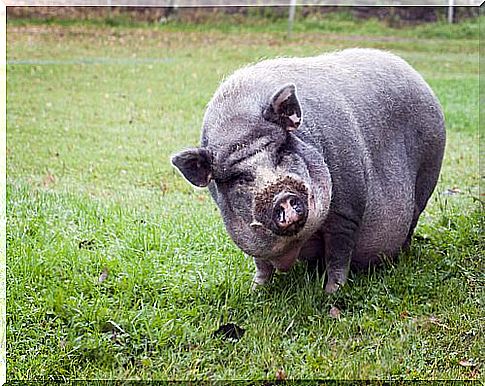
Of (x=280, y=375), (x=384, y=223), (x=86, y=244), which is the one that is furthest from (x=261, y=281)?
(x=86, y=244)

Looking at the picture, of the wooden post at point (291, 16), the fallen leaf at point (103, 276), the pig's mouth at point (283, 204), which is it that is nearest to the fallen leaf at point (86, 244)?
the fallen leaf at point (103, 276)

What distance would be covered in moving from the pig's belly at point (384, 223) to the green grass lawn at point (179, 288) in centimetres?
11

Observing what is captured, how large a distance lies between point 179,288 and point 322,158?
43.5 inches

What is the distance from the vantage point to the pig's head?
320 centimetres

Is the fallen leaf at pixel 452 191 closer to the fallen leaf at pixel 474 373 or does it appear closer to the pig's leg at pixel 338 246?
the pig's leg at pixel 338 246

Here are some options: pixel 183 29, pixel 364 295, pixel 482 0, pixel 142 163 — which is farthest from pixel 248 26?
pixel 364 295

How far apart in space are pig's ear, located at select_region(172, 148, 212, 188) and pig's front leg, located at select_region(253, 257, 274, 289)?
734 mm

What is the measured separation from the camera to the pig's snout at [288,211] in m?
3.13

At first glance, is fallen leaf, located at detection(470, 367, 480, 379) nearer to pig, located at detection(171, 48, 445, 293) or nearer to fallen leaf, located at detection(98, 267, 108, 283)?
pig, located at detection(171, 48, 445, 293)

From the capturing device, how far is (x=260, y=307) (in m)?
3.89

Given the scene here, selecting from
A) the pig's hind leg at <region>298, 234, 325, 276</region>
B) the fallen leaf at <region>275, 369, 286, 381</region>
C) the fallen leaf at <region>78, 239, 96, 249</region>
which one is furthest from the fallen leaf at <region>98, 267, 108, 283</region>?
the fallen leaf at <region>275, 369, 286, 381</region>

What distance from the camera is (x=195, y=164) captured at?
338cm

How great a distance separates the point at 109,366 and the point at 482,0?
2.78 meters

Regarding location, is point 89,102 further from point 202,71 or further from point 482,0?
point 482,0
